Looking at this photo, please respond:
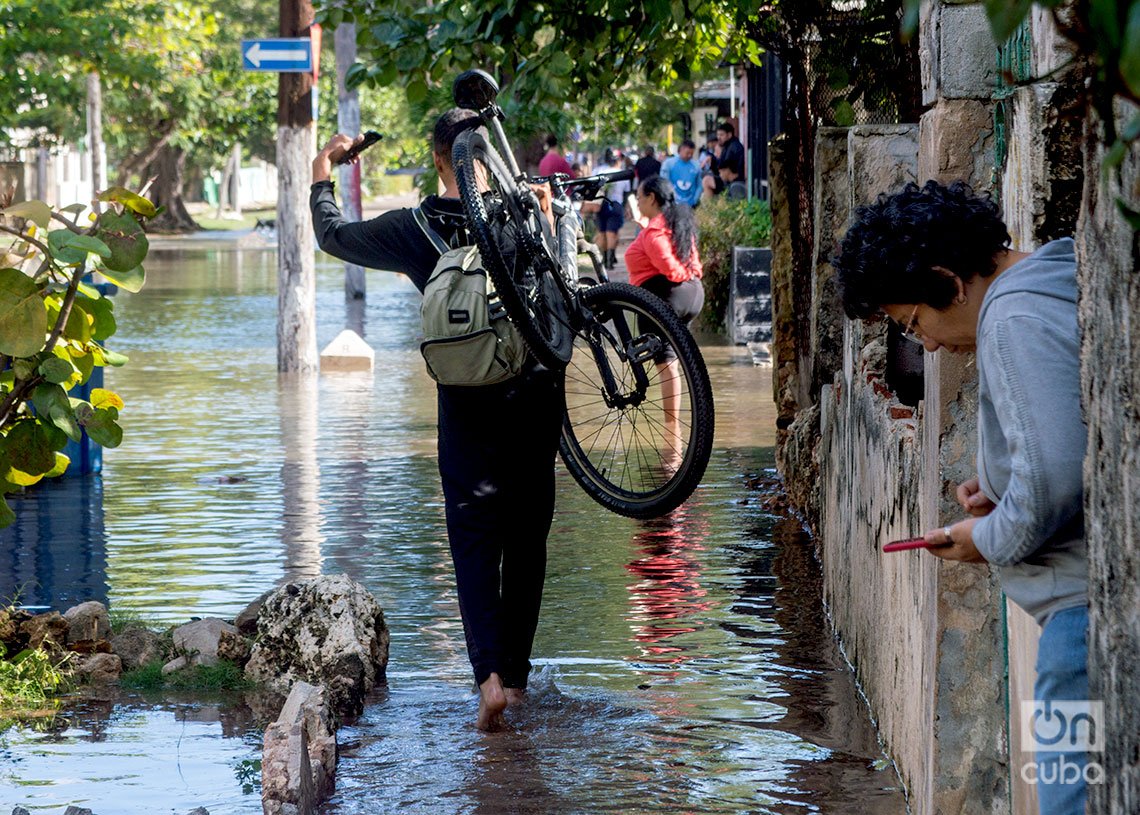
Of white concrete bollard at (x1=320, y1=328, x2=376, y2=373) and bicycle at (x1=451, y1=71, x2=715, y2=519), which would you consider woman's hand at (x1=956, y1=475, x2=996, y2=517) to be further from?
white concrete bollard at (x1=320, y1=328, x2=376, y2=373)

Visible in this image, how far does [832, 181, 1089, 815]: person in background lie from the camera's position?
2949 millimetres

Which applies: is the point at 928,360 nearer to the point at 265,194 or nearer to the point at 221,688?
the point at 221,688

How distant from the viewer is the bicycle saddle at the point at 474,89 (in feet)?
19.9

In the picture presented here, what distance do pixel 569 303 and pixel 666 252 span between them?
Answer: 5.38 metres

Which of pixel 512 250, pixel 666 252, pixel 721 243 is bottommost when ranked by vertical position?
pixel 512 250

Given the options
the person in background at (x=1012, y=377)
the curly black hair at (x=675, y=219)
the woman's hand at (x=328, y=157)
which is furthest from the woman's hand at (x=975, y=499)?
the curly black hair at (x=675, y=219)

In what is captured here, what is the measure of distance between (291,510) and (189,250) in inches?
1316

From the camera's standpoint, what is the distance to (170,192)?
5219 cm

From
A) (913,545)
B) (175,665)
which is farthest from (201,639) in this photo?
(913,545)

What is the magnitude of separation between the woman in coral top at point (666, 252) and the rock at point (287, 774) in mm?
6701

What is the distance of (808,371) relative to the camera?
30.8 feet

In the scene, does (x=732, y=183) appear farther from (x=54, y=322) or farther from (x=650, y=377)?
(x=54, y=322)

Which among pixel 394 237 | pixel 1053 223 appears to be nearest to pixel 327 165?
pixel 394 237

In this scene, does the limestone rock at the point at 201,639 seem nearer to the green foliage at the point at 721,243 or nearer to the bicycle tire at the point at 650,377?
the bicycle tire at the point at 650,377
